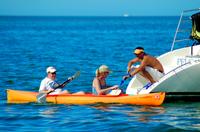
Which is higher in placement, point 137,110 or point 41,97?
point 41,97

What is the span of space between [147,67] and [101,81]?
4.91 feet

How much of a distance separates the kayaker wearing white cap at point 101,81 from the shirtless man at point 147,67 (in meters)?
0.80

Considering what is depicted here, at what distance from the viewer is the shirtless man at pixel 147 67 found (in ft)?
60.4

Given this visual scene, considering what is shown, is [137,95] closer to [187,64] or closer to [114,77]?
[187,64]

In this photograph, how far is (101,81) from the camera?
1800cm

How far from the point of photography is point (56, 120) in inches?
627

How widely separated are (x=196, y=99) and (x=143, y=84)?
1.65m

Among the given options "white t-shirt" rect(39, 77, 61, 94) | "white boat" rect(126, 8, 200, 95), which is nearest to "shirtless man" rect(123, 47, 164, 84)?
"white boat" rect(126, 8, 200, 95)

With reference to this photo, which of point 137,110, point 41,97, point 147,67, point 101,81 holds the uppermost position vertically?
point 147,67

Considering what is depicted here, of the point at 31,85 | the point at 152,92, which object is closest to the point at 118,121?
the point at 152,92

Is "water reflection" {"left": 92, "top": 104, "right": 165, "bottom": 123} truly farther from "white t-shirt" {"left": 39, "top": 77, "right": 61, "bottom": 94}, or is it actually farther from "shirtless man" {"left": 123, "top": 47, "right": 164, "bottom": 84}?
"white t-shirt" {"left": 39, "top": 77, "right": 61, "bottom": 94}

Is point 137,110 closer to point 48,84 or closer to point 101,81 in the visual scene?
point 101,81

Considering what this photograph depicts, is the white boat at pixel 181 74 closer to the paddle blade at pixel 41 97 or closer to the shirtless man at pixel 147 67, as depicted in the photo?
the shirtless man at pixel 147 67

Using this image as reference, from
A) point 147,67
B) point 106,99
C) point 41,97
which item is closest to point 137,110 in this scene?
point 106,99
